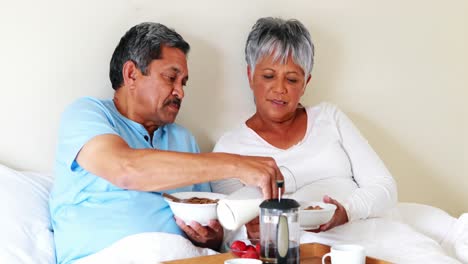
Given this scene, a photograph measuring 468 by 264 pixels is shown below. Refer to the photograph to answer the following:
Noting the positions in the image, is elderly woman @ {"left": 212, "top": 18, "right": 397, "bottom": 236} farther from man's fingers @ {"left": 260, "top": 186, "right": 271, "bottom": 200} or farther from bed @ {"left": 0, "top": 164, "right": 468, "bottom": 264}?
man's fingers @ {"left": 260, "top": 186, "right": 271, "bottom": 200}

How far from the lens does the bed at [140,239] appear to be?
1.81m

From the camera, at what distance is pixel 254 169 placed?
1.70 meters

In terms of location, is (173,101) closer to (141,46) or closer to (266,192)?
(141,46)

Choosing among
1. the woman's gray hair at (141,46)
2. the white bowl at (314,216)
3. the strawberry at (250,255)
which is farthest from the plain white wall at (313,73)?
the strawberry at (250,255)

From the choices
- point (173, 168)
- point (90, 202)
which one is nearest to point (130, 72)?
point (90, 202)

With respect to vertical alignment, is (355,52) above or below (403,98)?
above

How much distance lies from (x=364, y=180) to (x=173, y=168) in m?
0.90

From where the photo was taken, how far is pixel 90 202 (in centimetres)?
204

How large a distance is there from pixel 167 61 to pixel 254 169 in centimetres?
67

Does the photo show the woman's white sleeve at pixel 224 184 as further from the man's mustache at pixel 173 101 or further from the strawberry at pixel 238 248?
the strawberry at pixel 238 248

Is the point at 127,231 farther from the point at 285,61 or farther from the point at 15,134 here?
the point at 285,61

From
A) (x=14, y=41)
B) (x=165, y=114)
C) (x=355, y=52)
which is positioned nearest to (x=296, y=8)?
(x=355, y=52)

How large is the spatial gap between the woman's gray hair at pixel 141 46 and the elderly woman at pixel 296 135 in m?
0.37

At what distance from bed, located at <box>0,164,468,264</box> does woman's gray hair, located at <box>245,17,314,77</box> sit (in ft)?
2.13
